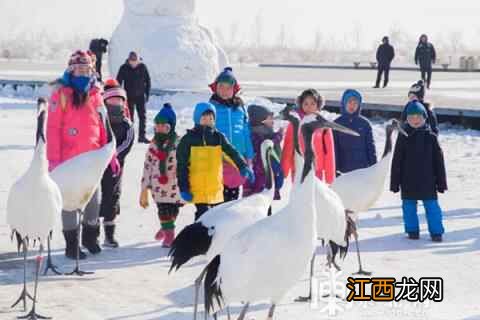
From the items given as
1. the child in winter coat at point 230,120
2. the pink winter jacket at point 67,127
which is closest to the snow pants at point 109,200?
the pink winter jacket at point 67,127

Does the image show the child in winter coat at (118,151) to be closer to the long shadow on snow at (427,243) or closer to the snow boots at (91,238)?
the snow boots at (91,238)

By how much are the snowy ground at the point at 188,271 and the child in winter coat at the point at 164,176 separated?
10.9 inches

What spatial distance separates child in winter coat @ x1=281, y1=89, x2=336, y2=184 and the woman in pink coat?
1.78m

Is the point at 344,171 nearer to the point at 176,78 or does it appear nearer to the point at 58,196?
the point at 58,196

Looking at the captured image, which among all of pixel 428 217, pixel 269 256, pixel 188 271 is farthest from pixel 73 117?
pixel 428 217

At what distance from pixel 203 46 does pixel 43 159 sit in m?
15.4

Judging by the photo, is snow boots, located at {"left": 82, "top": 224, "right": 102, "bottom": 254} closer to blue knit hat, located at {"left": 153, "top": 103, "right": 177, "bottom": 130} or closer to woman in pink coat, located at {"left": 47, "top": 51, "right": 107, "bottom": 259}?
woman in pink coat, located at {"left": 47, "top": 51, "right": 107, "bottom": 259}

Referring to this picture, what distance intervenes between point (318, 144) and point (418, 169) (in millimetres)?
1700

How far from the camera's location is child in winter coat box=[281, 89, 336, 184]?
767 centimetres

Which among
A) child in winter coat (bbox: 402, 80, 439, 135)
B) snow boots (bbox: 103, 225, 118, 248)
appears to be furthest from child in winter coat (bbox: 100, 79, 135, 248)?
child in winter coat (bbox: 402, 80, 439, 135)

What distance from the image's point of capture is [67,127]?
7758 mm

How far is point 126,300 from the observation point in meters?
6.71

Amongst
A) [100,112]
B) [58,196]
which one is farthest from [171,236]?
[58,196]

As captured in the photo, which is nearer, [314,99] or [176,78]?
[314,99]
